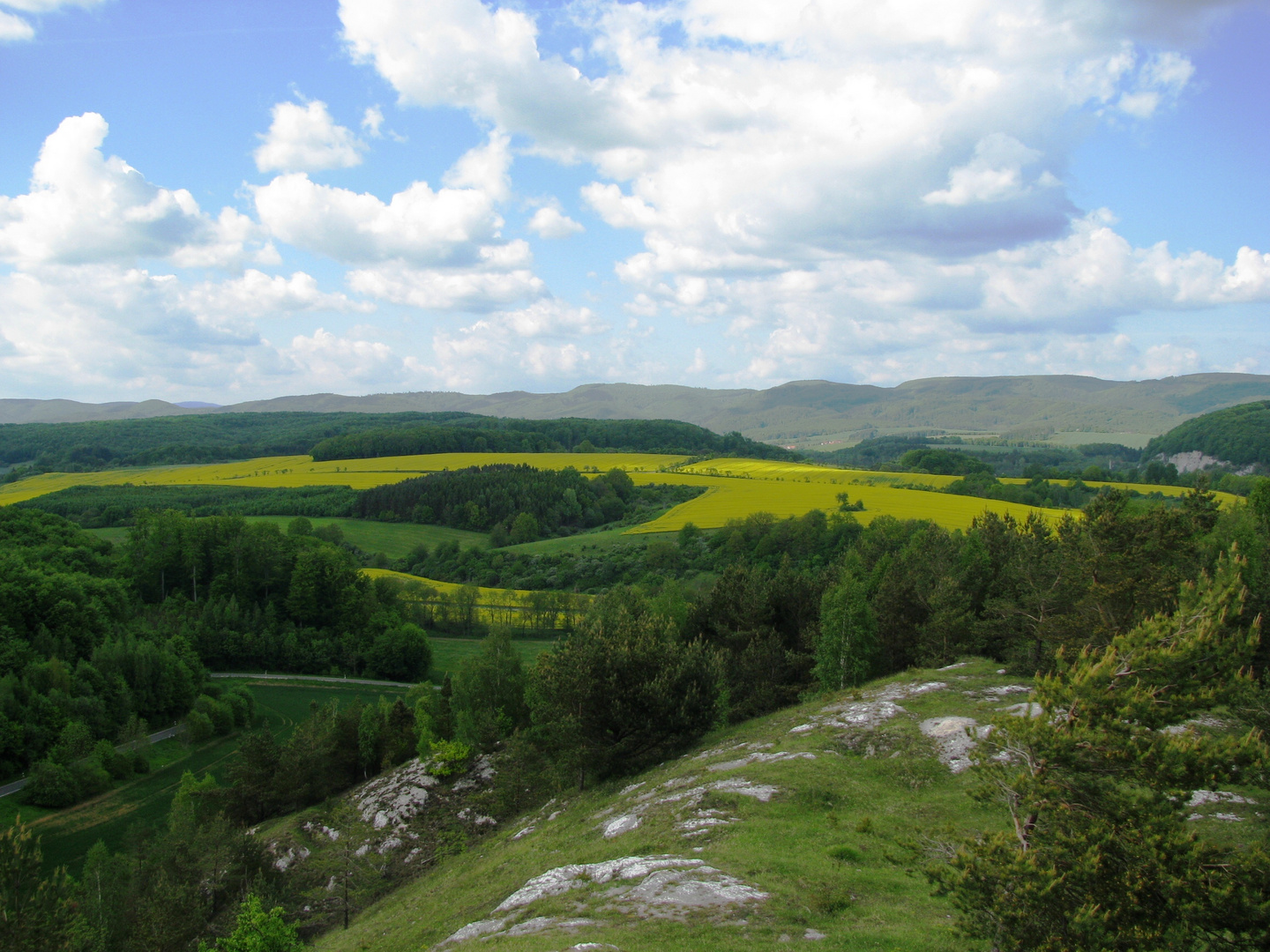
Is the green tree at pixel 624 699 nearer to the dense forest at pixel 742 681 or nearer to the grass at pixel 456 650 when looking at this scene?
the dense forest at pixel 742 681

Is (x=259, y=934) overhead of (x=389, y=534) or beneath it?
overhead

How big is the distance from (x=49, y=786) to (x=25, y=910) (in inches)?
1564

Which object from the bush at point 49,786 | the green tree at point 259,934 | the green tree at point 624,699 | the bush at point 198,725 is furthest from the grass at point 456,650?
the green tree at point 259,934

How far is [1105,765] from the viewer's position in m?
10.7

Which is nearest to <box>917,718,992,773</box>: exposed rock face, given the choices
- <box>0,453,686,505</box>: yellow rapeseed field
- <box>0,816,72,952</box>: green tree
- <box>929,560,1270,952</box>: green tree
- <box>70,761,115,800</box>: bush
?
<box>929,560,1270,952</box>: green tree

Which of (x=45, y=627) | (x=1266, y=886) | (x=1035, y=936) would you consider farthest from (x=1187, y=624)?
(x=45, y=627)

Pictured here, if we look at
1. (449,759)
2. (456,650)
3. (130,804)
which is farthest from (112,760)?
(456,650)

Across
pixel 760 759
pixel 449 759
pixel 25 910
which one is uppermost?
pixel 760 759

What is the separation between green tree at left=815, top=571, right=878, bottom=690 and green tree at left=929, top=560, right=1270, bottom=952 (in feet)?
97.4

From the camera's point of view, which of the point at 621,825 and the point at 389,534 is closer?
the point at 621,825

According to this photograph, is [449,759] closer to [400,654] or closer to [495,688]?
[495,688]

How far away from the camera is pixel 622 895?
15.9 metres

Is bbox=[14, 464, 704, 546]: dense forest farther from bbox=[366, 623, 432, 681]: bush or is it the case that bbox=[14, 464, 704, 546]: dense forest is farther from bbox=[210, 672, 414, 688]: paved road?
bbox=[210, 672, 414, 688]: paved road

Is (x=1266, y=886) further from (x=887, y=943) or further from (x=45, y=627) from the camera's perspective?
(x=45, y=627)
